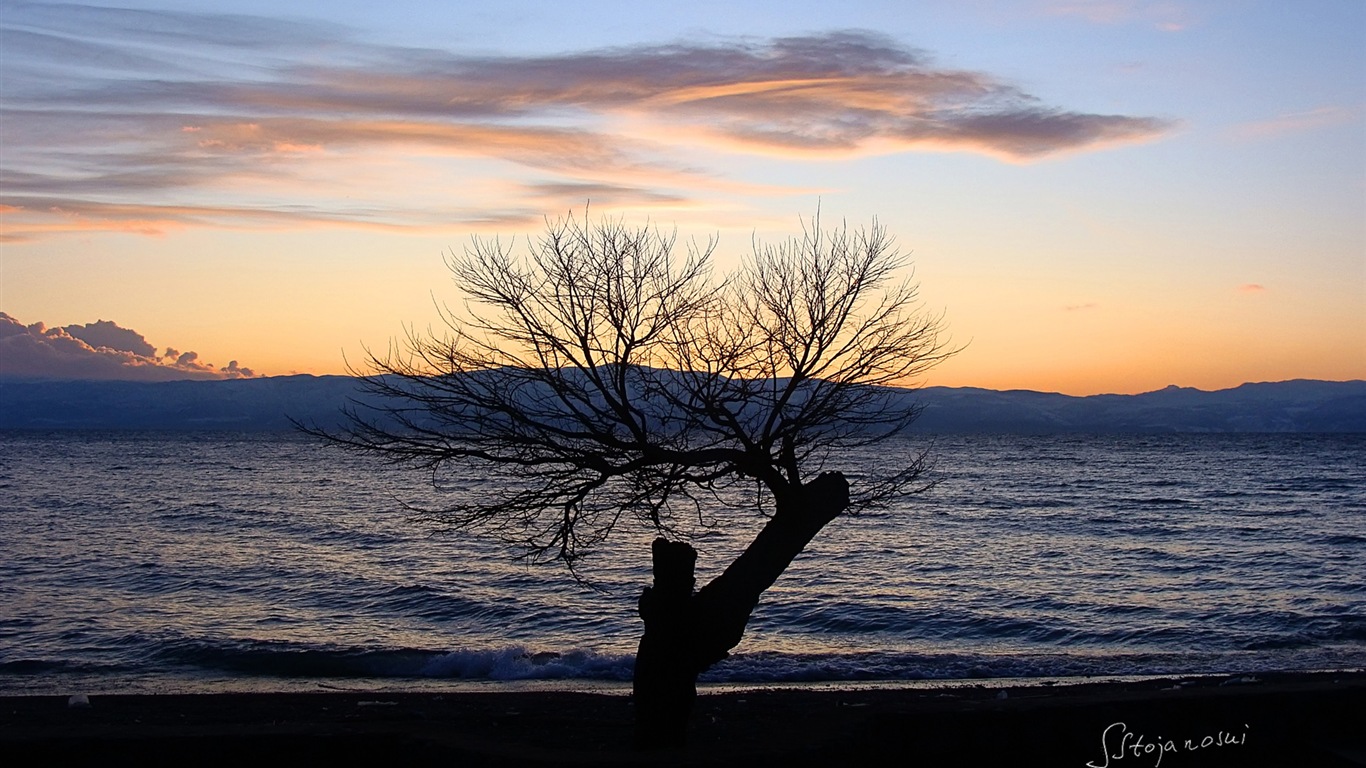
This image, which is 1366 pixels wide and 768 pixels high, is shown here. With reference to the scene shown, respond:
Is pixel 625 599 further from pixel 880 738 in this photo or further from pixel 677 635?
pixel 880 738

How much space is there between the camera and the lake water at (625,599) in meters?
21.0

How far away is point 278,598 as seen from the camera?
28.3 metres

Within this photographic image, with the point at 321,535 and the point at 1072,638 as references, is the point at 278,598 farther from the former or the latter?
the point at 1072,638

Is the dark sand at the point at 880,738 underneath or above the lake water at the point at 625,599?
above

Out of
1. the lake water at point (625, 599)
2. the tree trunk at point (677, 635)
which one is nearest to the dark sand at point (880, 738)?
the tree trunk at point (677, 635)

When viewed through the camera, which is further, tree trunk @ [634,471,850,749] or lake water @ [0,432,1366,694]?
lake water @ [0,432,1366,694]

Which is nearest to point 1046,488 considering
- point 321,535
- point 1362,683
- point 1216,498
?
point 1216,498
